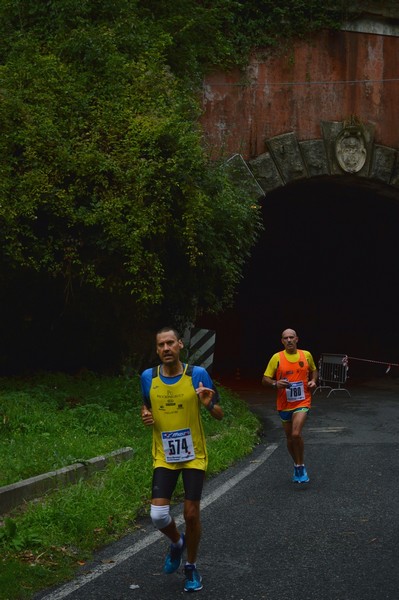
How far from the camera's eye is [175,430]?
20.6ft

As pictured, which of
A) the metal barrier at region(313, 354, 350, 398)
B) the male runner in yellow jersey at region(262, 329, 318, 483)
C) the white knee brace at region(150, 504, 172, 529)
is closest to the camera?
the white knee brace at region(150, 504, 172, 529)

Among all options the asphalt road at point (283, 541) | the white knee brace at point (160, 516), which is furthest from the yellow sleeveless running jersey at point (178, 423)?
the asphalt road at point (283, 541)

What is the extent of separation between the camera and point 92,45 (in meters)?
16.8

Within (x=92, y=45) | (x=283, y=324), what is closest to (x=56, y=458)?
(x=92, y=45)

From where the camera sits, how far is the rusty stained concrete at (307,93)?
2139cm

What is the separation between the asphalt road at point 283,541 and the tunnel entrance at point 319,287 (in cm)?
1648

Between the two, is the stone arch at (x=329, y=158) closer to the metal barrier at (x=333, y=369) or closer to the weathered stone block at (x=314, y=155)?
A: the weathered stone block at (x=314, y=155)

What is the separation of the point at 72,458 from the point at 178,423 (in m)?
3.67

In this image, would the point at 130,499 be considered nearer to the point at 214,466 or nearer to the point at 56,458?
the point at 56,458

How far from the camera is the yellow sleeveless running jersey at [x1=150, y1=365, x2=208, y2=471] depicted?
20.7 feet

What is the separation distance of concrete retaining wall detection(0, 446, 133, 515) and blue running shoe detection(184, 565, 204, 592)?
2.54 metres

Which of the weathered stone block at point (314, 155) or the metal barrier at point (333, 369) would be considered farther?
the metal barrier at point (333, 369)

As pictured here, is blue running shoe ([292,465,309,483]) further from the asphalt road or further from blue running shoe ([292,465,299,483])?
the asphalt road

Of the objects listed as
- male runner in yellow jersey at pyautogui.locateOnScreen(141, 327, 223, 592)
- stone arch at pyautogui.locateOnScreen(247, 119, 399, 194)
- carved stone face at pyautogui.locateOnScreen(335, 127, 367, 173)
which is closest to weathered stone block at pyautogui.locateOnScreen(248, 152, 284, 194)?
stone arch at pyautogui.locateOnScreen(247, 119, 399, 194)
